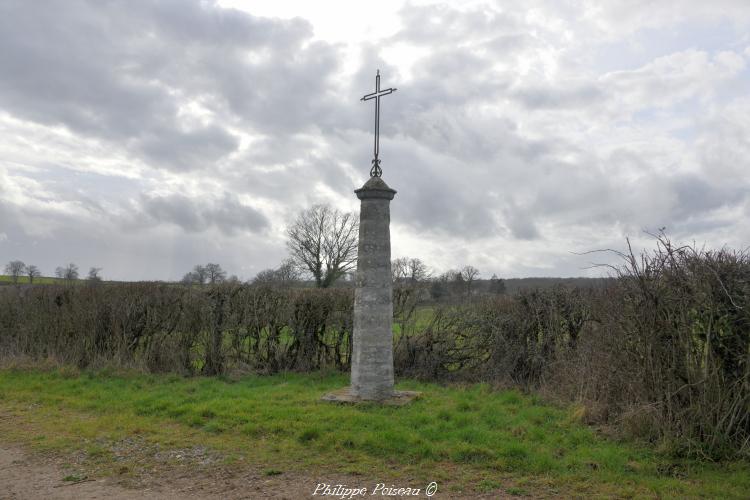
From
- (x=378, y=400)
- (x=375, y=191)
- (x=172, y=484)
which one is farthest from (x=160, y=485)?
(x=375, y=191)

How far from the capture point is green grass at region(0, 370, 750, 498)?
20.0ft

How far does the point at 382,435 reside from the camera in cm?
739

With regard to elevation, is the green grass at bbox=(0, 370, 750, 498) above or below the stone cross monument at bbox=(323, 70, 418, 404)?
below

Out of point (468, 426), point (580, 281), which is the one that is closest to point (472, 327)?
point (580, 281)

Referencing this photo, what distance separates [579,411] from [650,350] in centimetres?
160

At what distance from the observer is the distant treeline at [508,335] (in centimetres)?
657

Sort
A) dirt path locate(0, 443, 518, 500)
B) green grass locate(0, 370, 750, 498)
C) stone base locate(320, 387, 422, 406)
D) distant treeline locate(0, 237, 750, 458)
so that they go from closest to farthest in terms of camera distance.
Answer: dirt path locate(0, 443, 518, 500) < green grass locate(0, 370, 750, 498) < distant treeline locate(0, 237, 750, 458) < stone base locate(320, 387, 422, 406)

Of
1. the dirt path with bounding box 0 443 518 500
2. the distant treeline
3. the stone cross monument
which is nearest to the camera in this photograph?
the dirt path with bounding box 0 443 518 500

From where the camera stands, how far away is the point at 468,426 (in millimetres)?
7789

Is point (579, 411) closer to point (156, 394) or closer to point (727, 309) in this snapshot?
point (727, 309)

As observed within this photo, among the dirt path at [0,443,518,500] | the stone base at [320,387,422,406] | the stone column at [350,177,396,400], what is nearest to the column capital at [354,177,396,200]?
the stone column at [350,177,396,400]

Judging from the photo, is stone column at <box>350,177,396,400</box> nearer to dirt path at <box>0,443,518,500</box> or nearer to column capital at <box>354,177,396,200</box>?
column capital at <box>354,177,396,200</box>

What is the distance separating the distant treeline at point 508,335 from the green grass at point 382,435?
25.6 inches

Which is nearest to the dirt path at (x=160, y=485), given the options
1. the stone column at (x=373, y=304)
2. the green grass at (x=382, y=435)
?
the green grass at (x=382, y=435)
